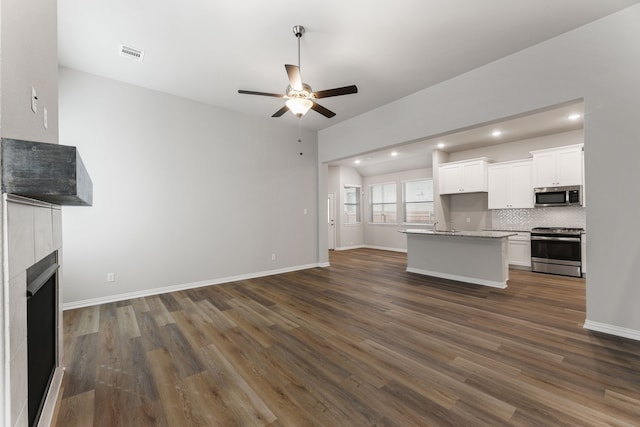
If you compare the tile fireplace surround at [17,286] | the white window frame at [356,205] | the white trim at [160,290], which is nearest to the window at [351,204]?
the white window frame at [356,205]

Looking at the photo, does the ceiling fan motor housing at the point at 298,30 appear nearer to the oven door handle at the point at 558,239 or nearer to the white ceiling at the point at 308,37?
the white ceiling at the point at 308,37

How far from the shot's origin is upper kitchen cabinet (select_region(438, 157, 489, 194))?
6.58 metres

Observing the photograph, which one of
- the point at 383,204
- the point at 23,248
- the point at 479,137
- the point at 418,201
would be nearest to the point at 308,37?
the point at 23,248

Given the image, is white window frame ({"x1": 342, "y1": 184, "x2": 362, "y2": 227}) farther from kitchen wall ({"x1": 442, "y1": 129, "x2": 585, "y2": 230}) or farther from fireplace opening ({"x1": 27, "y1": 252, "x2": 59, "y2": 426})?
fireplace opening ({"x1": 27, "y1": 252, "x2": 59, "y2": 426})

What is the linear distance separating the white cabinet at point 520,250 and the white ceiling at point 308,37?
166 inches

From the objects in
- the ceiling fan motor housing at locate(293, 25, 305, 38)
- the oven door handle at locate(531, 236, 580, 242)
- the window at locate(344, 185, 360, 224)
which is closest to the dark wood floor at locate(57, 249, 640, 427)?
the oven door handle at locate(531, 236, 580, 242)

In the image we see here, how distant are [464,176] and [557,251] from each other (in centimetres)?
249

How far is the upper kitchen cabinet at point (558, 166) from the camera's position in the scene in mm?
5328

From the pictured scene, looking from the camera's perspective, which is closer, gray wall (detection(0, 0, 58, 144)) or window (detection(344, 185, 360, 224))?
gray wall (detection(0, 0, 58, 144))

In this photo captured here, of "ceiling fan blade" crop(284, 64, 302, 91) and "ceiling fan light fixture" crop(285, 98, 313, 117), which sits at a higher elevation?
"ceiling fan blade" crop(284, 64, 302, 91)

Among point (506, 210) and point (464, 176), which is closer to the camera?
point (506, 210)

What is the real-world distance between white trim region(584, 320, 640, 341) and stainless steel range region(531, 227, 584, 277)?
10.1 feet

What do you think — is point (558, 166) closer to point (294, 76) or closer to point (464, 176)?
point (464, 176)

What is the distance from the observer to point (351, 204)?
33.1 ft
